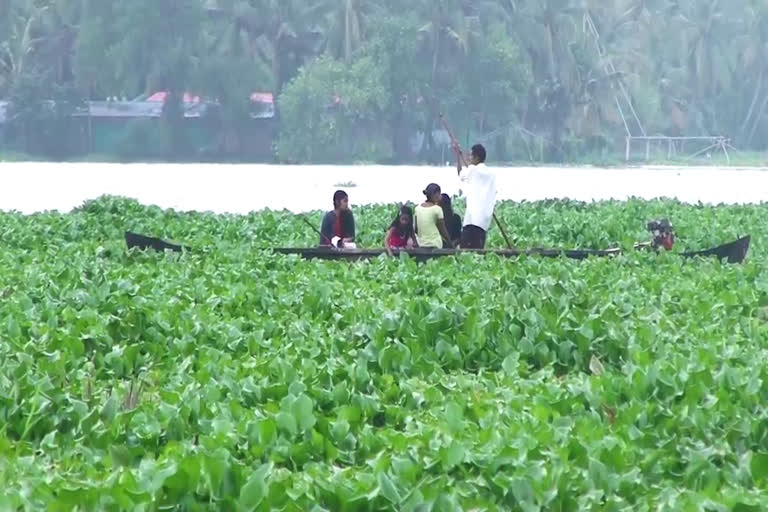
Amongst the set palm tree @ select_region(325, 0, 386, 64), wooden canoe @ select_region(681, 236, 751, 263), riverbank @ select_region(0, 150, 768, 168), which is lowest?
riverbank @ select_region(0, 150, 768, 168)

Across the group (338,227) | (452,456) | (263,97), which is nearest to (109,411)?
(452,456)

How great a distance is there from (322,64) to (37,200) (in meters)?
21.0

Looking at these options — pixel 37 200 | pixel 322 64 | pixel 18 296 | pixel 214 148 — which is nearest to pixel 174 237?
pixel 18 296

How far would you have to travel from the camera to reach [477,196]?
17.1 metres

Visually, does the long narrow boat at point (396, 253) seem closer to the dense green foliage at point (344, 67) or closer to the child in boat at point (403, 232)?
the child in boat at point (403, 232)

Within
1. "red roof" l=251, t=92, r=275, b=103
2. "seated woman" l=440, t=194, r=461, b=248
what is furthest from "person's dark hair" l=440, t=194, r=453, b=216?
"red roof" l=251, t=92, r=275, b=103

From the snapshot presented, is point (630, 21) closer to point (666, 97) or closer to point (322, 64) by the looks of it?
point (666, 97)

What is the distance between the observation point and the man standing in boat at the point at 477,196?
55.1ft

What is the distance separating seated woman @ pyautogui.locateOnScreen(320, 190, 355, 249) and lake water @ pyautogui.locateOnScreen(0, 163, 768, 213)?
70.9ft

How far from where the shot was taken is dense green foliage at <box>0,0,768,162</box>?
66062 mm

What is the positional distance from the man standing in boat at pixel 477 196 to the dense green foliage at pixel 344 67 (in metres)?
46.8

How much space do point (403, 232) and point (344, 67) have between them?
48.6m

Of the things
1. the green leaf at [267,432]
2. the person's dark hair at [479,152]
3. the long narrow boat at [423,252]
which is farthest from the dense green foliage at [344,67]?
the green leaf at [267,432]

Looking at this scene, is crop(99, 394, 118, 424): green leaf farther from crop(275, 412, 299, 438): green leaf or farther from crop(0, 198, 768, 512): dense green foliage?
crop(275, 412, 299, 438): green leaf
